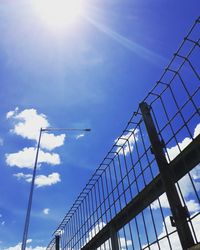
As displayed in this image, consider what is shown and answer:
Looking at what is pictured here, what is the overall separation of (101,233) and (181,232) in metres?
4.65

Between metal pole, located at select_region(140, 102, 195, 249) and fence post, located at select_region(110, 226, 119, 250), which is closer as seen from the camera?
metal pole, located at select_region(140, 102, 195, 249)

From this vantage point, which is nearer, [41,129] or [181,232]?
[181,232]

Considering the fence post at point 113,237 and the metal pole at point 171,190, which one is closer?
the metal pole at point 171,190

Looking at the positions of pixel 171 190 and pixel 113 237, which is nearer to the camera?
pixel 171 190

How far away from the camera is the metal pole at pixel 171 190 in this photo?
18.8 feet

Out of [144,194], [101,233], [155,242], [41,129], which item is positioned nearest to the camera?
[155,242]

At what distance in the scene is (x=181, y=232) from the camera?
19.0ft

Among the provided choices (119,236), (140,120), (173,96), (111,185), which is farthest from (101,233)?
(173,96)

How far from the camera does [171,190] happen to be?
6289 mm

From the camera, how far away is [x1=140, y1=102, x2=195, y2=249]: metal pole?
5730mm

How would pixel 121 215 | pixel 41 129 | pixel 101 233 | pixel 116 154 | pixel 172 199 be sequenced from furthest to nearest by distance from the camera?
pixel 41 129 → pixel 101 233 → pixel 116 154 → pixel 121 215 → pixel 172 199

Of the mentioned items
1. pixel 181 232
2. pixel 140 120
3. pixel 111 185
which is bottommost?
pixel 181 232

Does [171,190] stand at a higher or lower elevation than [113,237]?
lower

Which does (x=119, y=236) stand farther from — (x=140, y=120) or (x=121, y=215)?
(x=140, y=120)
